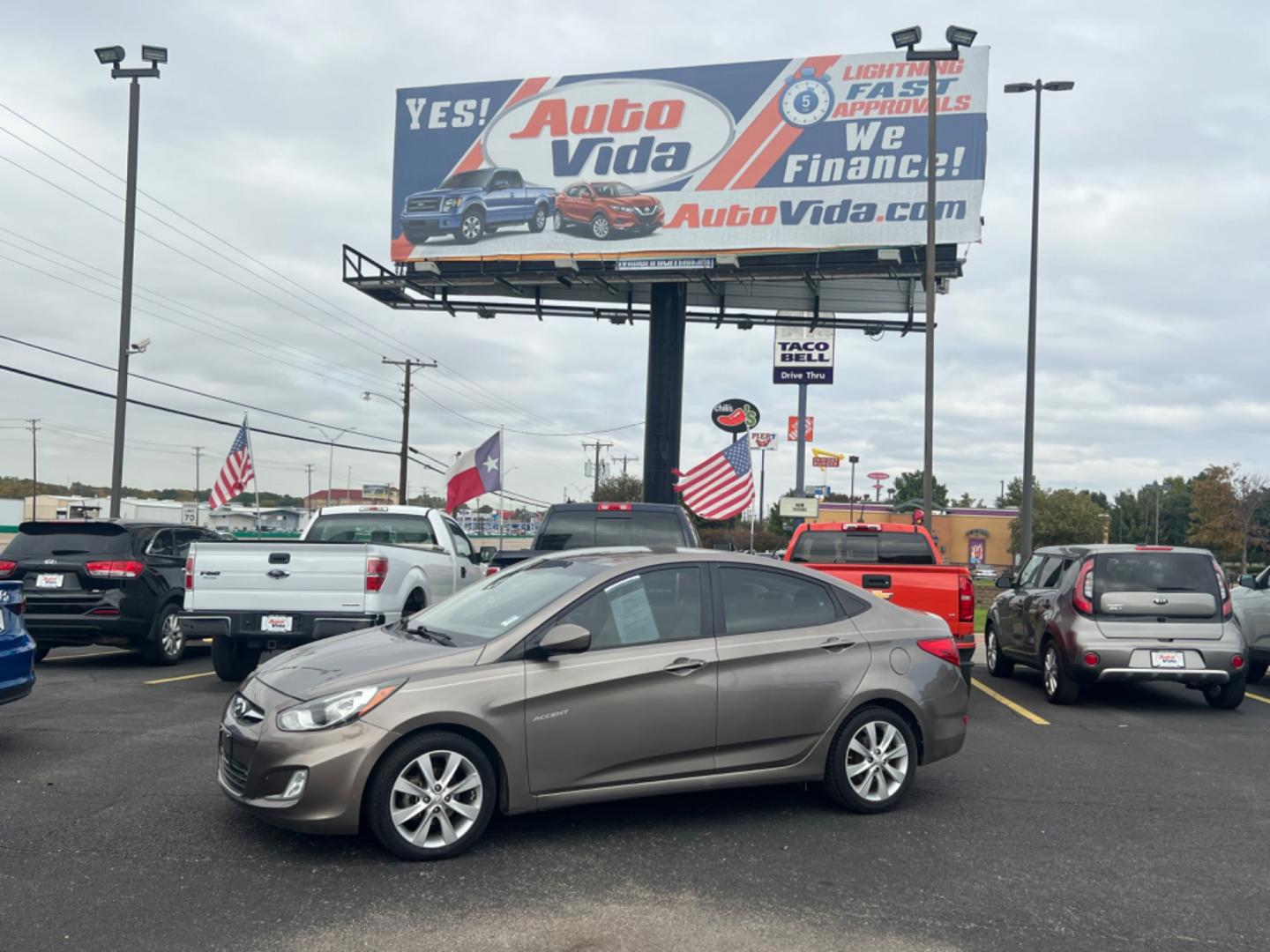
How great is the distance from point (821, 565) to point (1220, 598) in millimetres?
3828

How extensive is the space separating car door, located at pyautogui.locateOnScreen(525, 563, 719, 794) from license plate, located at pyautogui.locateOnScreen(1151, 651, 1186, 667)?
6219 millimetres

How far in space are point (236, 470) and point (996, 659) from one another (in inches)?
799

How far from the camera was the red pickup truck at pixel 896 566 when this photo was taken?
9.96 meters

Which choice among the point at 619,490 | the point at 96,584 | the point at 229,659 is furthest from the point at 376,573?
the point at 619,490

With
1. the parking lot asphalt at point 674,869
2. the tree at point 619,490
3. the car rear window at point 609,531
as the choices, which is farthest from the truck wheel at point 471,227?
the tree at point 619,490

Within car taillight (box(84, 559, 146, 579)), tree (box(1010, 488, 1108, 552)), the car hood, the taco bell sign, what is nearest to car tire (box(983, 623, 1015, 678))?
the car hood

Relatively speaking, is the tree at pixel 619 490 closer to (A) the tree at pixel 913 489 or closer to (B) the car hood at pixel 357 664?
(A) the tree at pixel 913 489

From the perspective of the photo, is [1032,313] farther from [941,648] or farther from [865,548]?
[941,648]

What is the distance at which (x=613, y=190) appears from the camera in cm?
2695

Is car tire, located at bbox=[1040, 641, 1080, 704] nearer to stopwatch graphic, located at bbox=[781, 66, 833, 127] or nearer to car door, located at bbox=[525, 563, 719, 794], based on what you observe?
car door, located at bbox=[525, 563, 719, 794]

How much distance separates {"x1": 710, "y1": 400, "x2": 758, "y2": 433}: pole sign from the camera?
30316 mm

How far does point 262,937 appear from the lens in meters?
4.28

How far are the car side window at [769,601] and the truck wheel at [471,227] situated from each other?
22.8m

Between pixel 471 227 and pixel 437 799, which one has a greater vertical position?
pixel 471 227
